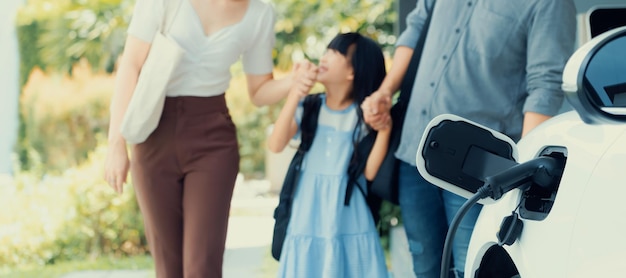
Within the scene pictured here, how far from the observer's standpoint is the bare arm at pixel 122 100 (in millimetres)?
3301

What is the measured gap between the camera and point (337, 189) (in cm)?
349

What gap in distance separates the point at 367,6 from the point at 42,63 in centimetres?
606

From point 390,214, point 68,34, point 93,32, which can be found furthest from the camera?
point 68,34

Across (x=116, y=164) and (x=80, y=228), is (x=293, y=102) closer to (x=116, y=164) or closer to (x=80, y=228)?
(x=116, y=164)

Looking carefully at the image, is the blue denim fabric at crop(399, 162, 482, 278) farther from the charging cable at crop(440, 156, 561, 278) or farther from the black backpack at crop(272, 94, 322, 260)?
the charging cable at crop(440, 156, 561, 278)

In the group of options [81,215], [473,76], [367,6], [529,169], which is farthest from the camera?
[367,6]

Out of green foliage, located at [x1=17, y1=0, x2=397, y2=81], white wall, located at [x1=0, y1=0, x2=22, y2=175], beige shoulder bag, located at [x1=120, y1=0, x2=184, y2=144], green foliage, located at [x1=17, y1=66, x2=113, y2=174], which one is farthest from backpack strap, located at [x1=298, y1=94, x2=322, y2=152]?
white wall, located at [x1=0, y1=0, x2=22, y2=175]

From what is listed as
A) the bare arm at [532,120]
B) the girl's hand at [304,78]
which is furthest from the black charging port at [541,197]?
the girl's hand at [304,78]

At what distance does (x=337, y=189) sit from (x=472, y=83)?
700 mm

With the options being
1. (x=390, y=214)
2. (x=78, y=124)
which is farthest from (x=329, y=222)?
(x=78, y=124)

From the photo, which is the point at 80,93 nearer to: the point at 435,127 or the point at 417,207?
the point at 417,207

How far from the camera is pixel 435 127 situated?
72.9 inches

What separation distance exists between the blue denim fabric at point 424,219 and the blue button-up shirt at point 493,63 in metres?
0.09

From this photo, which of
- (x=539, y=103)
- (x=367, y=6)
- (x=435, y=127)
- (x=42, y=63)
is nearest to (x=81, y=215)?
(x=367, y=6)
